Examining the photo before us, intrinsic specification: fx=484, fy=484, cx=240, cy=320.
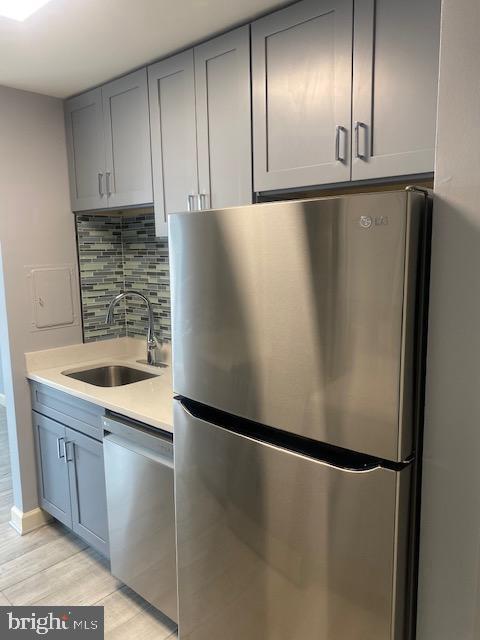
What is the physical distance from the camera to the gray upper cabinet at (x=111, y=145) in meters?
2.16

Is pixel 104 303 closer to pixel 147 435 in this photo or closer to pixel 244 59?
pixel 147 435

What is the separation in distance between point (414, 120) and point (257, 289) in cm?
64

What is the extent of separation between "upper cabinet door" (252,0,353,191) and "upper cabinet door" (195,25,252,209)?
0.05 m

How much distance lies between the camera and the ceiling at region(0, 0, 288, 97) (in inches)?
62.4

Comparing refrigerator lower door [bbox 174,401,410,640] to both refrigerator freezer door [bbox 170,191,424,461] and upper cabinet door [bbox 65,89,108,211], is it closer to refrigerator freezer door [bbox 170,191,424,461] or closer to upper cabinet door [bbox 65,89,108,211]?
refrigerator freezer door [bbox 170,191,424,461]

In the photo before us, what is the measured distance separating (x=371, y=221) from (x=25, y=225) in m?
2.05

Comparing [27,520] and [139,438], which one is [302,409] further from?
[27,520]

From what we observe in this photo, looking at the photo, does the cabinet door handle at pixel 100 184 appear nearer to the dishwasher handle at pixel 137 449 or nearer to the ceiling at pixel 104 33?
the ceiling at pixel 104 33

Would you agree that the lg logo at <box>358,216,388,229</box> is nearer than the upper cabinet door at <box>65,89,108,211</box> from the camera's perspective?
Yes

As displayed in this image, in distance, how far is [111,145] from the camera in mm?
2316

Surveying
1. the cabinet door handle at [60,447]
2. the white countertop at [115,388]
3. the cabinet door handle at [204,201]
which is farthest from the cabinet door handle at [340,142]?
the cabinet door handle at [60,447]

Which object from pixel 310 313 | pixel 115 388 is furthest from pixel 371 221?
pixel 115 388

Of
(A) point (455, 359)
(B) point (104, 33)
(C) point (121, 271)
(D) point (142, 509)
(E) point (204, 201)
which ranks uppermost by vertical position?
(B) point (104, 33)

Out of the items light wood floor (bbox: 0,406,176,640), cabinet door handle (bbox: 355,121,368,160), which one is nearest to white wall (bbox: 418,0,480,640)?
cabinet door handle (bbox: 355,121,368,160)
